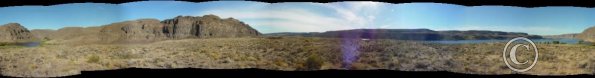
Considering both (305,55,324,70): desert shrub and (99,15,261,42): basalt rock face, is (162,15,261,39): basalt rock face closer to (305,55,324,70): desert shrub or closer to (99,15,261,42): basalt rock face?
(99,15,261,42): basalt rock face

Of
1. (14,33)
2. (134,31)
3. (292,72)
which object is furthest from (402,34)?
(14,33)

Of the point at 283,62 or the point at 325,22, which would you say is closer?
the point at 283,62

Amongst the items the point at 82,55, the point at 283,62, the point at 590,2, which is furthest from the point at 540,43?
→ the point at 82,55

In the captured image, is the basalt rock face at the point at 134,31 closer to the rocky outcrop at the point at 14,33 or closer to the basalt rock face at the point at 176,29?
the basalt rock face at the point at 176,29

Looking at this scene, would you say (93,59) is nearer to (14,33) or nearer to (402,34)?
(14,33)

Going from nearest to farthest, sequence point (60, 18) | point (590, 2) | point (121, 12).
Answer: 1. point (590, 2)
2. point (121, 12)
3. point (60, 18)

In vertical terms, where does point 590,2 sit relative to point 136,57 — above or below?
above

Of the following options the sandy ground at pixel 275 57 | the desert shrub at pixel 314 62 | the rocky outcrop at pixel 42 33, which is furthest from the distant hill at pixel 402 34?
the rocky outcrop at pixel 42 33

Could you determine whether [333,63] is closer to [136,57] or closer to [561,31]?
[136,57]

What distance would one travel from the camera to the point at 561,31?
6.05m

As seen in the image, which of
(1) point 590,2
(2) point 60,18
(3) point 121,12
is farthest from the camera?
A: (2) point 60,18

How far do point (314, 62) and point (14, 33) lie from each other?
103 inches

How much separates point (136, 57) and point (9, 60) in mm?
1094

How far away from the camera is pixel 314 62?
5371mm
